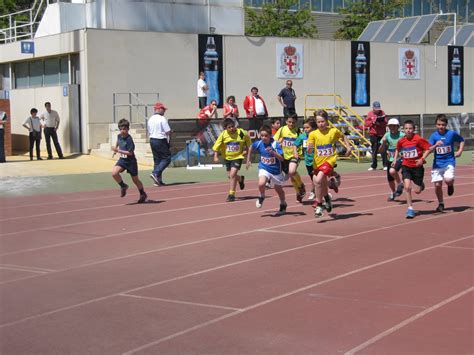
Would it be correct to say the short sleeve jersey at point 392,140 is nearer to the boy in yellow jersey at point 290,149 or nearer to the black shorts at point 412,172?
the boy in yellow jersey at point 290,149

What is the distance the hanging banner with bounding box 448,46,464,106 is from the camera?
4153 centimetres

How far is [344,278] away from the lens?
31.0ft

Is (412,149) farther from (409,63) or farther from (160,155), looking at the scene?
(409,63)

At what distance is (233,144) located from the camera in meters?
17.7

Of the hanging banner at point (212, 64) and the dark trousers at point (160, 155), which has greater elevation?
the hanging banner at point (212, 64)

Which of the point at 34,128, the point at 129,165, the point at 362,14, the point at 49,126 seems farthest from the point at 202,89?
the point at 362,14

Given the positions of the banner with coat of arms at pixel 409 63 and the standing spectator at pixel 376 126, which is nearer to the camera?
the standing spectator at pixel 376 126

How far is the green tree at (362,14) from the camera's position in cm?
5475

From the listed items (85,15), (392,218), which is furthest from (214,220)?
(85,15)

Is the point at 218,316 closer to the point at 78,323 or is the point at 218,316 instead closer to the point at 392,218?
the point at 78,323

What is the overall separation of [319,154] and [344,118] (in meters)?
18.4

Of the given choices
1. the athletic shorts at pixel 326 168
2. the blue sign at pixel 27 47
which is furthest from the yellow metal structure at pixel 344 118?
the athletic shorts at pixel 326 168

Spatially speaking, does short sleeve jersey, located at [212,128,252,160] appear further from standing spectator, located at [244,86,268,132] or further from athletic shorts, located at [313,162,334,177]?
standing spectator, located at [244,86,268,132]

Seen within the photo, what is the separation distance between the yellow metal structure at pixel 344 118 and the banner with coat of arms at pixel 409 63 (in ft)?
15.8
